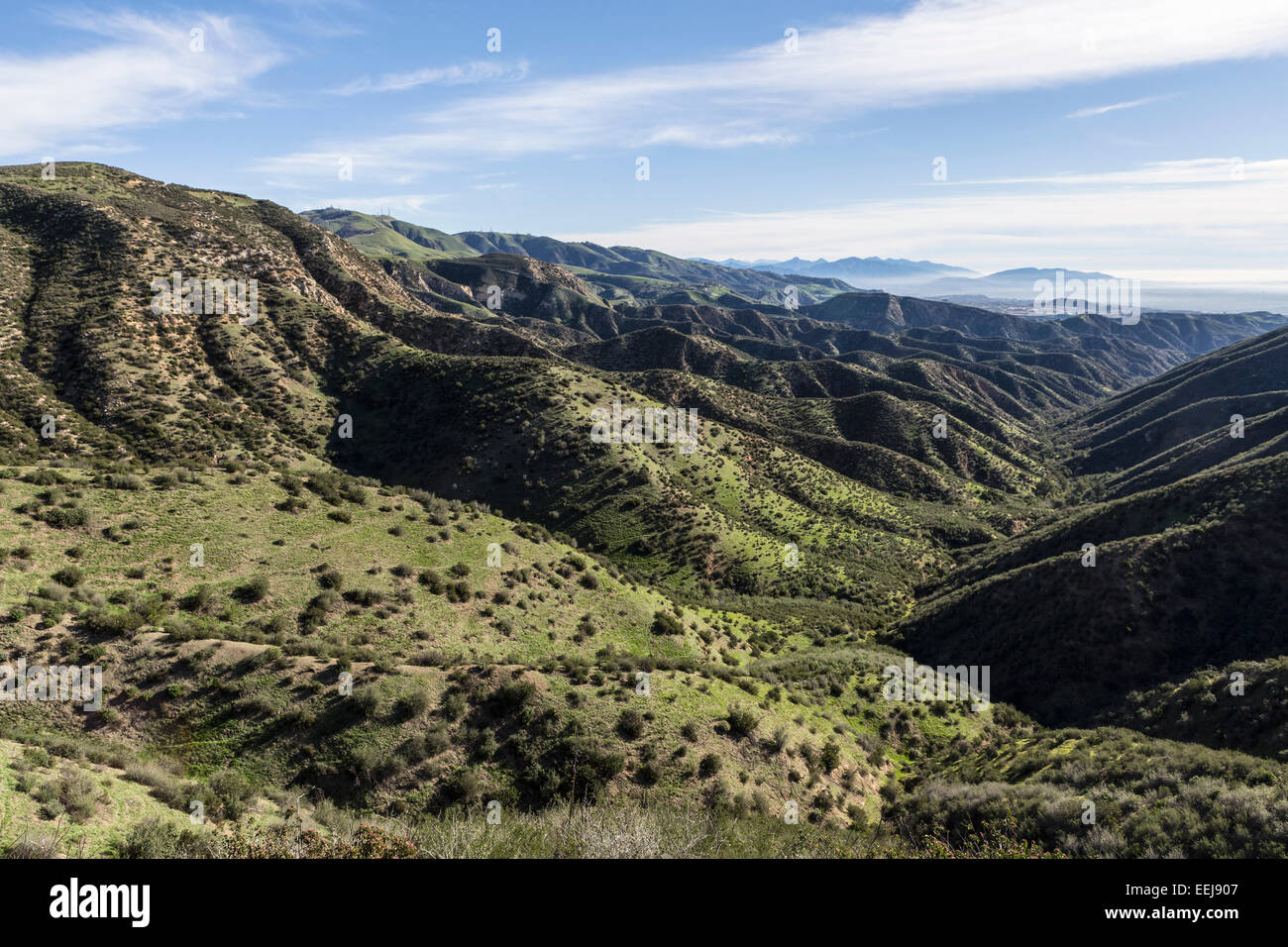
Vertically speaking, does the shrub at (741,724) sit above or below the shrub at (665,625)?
below

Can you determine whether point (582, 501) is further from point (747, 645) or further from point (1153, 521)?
point (1153, 521)

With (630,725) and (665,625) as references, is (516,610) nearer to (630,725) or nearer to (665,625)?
(665,625)

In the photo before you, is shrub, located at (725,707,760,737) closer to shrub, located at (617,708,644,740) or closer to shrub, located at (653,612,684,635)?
shrub, located at (617,708,644,740)

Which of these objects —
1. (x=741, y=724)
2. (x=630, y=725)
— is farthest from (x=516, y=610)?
(x=741, y=724)

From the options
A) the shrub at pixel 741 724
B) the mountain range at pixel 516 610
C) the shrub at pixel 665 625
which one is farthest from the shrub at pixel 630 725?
the shrub at pixel 665 625

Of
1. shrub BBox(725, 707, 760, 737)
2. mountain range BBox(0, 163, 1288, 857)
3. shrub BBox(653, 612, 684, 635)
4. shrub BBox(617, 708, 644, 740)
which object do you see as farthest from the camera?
shrub BBox(653, 612, 684, 635)

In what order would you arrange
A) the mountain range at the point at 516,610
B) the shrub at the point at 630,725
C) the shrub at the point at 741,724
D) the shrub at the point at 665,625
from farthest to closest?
the shrub at the point at 665,625
the shrub at the point at 741,724
the shrub at the point at 630,725
the mountain range at the point at 516,610

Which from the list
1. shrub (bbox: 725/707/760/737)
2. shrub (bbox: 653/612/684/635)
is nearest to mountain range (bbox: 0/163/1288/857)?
shrub (bbox: 725/707/760/737)

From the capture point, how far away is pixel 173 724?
17359mm

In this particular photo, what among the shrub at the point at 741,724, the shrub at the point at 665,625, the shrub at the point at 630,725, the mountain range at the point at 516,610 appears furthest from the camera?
the shrub at the point at 665,625

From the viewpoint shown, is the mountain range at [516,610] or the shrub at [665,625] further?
the shrub at [665,625]

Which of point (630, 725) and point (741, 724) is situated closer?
point (630, 725)

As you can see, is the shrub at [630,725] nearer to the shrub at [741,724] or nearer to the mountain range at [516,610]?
the mountain range at [516,610]
